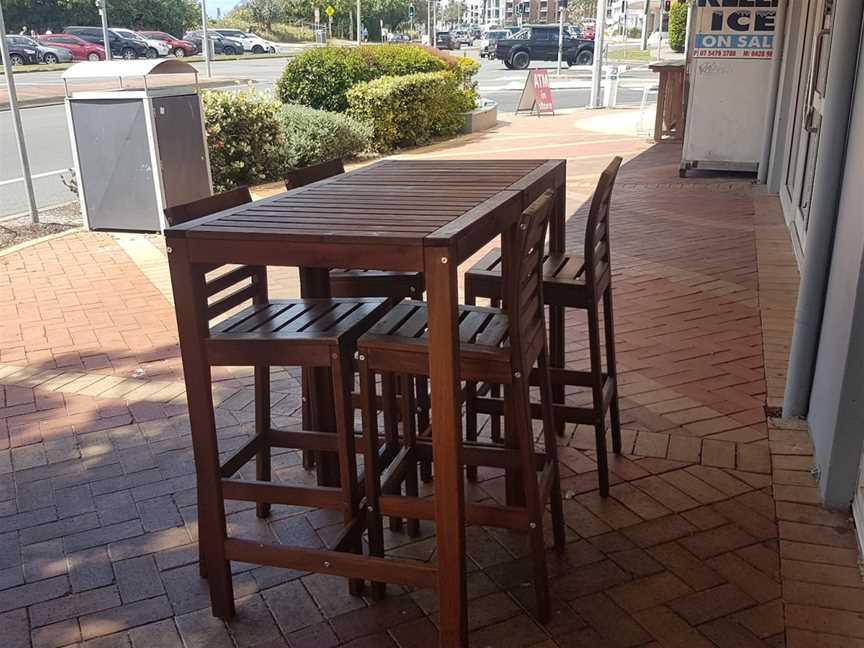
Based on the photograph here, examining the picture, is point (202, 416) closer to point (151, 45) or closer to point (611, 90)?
point (611, 90)

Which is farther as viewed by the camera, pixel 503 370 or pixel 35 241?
pixel 35 241

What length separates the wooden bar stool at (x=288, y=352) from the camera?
2297mm

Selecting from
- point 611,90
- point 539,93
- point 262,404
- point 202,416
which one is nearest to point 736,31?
point 539,93

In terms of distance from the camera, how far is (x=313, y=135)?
396 inches

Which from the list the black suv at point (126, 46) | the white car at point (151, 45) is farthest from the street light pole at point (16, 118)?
the white car at point (151, 45)

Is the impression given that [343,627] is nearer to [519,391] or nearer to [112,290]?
[519,391]

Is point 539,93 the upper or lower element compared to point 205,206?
lower

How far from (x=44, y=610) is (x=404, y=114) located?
405 inches

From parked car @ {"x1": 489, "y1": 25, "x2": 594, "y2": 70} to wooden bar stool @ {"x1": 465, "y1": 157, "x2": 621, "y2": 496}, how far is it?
99.9ft

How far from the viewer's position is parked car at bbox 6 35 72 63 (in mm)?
32406

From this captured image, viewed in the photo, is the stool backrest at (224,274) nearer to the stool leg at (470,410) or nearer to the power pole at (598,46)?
the stool leg at (470,410)

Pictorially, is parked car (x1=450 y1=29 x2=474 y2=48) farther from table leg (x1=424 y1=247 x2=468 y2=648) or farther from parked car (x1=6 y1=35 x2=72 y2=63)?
table leg (x1=424 y1=247 x2=468 y2=648)

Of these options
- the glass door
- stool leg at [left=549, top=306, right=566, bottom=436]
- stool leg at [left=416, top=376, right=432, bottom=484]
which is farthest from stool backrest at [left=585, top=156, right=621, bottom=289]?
the glass door

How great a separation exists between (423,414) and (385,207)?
3.23 feet
